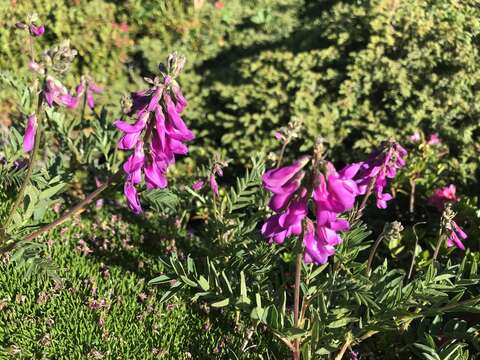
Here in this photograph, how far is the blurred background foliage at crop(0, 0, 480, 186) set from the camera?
13.2ft

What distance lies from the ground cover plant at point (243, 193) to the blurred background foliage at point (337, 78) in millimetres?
20

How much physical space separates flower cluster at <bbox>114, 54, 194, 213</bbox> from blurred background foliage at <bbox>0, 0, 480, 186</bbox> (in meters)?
1.95

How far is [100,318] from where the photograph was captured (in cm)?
235

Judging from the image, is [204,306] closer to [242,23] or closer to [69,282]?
[69,282]

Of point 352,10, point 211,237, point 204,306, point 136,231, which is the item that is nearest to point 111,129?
point 136,231

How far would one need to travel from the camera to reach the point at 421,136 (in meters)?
4.08

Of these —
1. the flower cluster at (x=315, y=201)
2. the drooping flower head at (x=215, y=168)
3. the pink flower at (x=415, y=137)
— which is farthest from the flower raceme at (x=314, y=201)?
the pink flower at (x=415, y=137)

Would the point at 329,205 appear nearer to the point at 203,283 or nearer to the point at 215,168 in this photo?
the point at 203,283

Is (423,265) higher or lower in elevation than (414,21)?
lower

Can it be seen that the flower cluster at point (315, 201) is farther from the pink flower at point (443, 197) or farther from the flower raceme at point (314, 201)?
the pink flower at point (443, 197)

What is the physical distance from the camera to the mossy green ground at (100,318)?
2211mm

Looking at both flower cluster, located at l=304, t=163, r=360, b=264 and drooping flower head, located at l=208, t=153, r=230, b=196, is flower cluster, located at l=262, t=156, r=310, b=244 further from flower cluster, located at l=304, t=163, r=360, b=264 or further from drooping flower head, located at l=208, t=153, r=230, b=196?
drooping flower head, located at l=208, t=153, r=230, b=196

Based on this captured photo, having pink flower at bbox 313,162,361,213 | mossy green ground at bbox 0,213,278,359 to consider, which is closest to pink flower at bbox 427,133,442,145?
mossy green ground at bbox 0,213,278,359

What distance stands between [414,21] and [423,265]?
2257 mm
